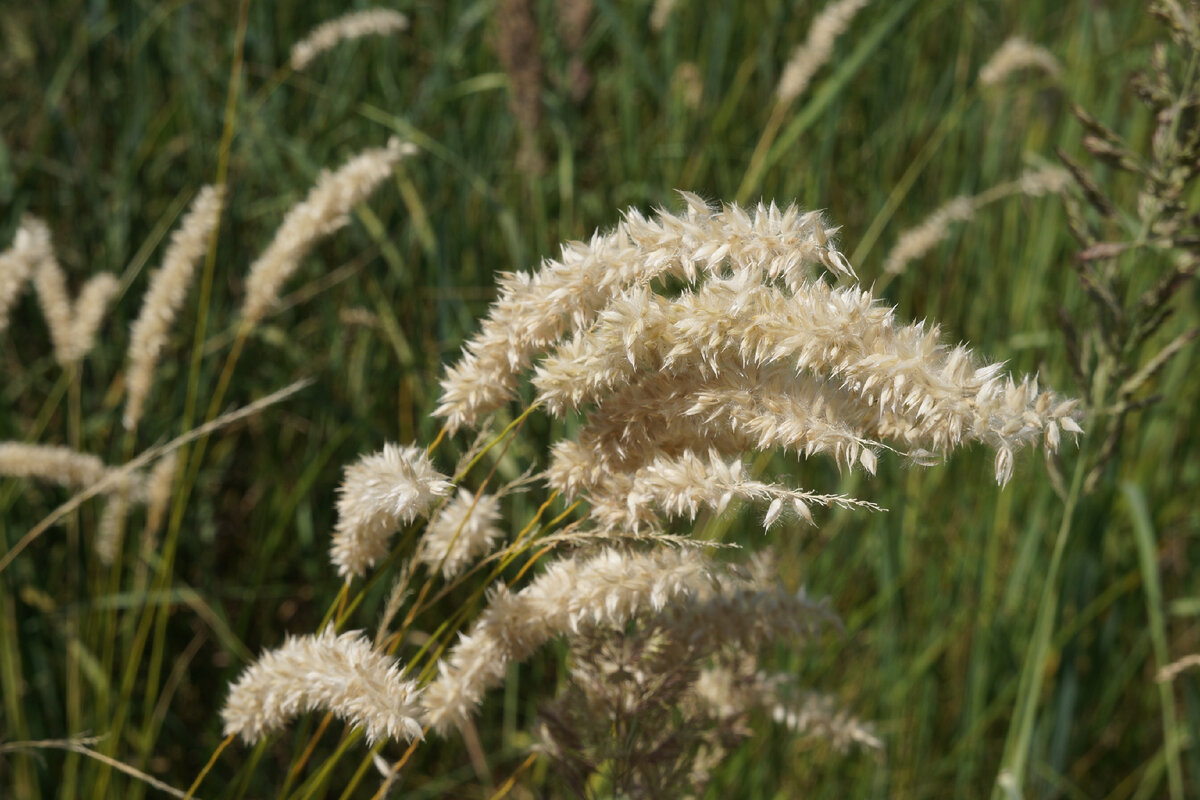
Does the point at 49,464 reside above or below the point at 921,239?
below

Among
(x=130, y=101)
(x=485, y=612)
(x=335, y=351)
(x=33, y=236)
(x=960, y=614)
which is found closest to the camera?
(x=485, y=612)

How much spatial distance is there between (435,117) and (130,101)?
781 millimetres

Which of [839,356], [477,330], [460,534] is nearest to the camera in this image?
[839,356]

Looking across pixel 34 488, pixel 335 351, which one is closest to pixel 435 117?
pixel 335 351

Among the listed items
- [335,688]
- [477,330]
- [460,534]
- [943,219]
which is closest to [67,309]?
[477,330]

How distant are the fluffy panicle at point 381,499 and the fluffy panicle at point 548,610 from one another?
0.13m

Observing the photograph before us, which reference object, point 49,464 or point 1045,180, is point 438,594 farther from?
point 1045,180

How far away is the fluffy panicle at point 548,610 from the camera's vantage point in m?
0.92

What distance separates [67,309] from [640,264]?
57.1 inches

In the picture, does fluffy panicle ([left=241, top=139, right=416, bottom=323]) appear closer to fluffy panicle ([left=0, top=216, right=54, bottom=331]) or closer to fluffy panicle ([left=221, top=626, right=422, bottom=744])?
fluffy panicle ([left=0, top=216, right=54, bottom=331])

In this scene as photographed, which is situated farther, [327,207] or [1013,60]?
[1013,60]

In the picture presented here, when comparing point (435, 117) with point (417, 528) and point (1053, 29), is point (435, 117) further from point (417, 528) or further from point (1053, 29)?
point (1053, 29)

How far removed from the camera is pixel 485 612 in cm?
99

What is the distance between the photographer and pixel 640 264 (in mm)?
842
